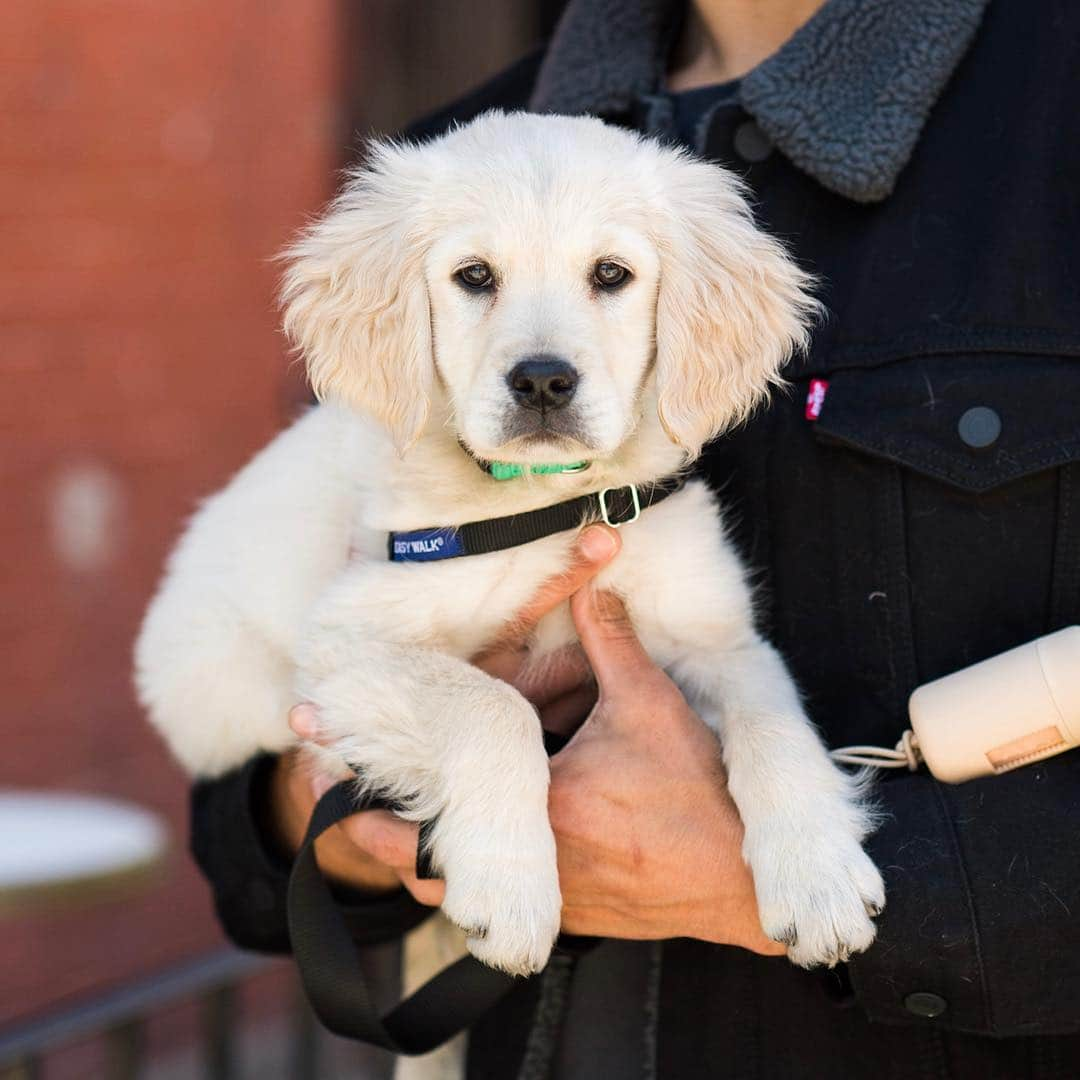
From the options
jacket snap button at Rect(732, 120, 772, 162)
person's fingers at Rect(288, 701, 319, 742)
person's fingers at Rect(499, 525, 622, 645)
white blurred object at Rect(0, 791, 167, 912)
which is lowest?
white blurred object at Rect(0, 791, 167, 912)

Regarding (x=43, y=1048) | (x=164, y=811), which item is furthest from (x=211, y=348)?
(x=43, y=1048)

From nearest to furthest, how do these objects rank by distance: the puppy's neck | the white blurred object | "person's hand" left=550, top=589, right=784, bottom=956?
1. "person's hand" left=550, top=589, right=784, bottom=956
2. the puppy's neck
3. the white blurred object

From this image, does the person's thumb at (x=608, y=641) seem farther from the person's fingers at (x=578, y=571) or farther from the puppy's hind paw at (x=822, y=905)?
the puppy's hind paw at (x=822, y=905)

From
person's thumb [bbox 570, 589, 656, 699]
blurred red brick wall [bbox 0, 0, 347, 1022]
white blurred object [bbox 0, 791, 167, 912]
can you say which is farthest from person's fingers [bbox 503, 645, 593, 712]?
blurred red brick wall [bbox 0, 0, 347, 1022]

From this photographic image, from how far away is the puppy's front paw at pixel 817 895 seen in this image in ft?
5.84

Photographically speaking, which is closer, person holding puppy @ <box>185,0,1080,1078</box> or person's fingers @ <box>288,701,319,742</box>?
person holding puppy @ <box>185,0,1080,1078</box>

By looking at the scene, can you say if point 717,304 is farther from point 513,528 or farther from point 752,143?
point 513,528

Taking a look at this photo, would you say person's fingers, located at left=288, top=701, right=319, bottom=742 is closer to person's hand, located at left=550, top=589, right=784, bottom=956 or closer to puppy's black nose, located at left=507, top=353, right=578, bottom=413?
person's hand, located at left=550, top=589, right=784, bottom=956

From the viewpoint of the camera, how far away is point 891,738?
2.05 meters

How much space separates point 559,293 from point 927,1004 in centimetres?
115

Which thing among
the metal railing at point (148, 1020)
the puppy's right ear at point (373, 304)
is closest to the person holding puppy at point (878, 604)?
the puppy's right ear at point (373, 304)

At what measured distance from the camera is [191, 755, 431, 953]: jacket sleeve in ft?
7.66

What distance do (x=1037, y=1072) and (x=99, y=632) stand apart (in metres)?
3.32

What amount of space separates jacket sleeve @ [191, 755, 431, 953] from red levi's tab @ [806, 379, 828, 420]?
1003 mm
